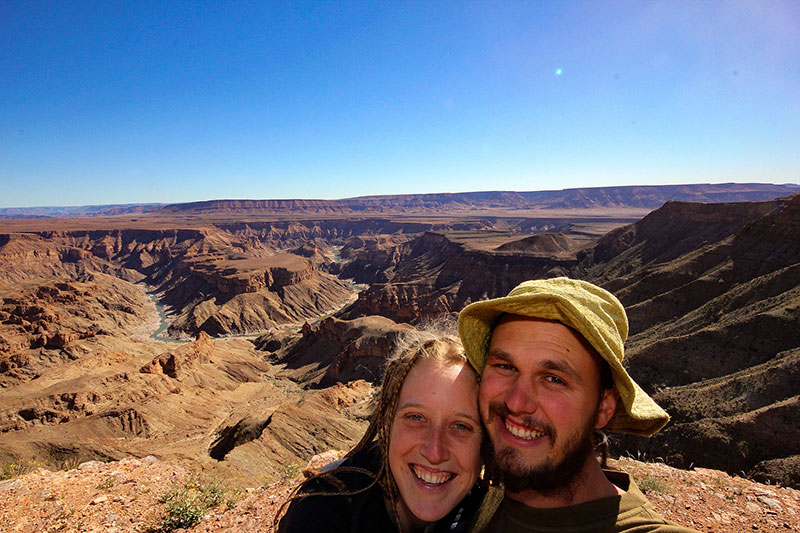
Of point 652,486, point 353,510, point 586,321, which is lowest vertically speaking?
point 652,486

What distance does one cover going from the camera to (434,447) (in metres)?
2.55

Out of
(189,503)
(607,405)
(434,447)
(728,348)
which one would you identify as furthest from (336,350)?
(607,405)

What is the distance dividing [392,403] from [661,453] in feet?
61.4

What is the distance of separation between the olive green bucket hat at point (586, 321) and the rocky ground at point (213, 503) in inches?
199

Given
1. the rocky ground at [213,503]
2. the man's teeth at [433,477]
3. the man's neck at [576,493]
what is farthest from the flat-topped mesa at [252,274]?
the man's neck at [576,493]

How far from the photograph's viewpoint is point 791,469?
1267 centimetres

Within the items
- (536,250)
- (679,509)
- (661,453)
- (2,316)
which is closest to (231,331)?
(2,316)

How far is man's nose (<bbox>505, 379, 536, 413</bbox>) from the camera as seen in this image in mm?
2385

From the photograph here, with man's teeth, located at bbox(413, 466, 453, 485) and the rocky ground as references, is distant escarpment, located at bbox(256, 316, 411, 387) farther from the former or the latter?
man's teeth, located at bbox(413, 466, 453, 485)

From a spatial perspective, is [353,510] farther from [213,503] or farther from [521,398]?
[213,503]

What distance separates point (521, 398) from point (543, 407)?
0.45 ft

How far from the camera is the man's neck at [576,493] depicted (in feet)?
7.70

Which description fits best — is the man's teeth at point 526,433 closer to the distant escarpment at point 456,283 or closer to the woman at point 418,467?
the woman at point 418,467

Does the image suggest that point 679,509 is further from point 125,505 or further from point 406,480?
point 125,505
